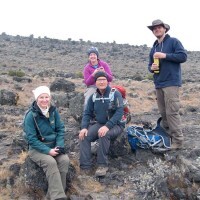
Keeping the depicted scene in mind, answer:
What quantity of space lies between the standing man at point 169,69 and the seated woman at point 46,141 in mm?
2274

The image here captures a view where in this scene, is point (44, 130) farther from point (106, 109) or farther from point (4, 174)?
point (4, 174)

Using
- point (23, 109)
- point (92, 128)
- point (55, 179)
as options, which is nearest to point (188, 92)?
point (23, 109)

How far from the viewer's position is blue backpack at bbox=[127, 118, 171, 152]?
24.4ft

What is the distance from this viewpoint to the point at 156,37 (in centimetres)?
747

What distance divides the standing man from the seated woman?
7.46 ft

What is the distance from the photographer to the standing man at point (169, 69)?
7198 millimetres

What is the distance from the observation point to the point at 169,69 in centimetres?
734

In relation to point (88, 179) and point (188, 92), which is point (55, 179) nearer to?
point (88, 179)

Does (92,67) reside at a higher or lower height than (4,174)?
higher

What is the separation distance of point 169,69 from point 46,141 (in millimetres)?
2722

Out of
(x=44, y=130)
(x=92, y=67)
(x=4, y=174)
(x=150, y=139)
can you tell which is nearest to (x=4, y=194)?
(x=4, y=174)

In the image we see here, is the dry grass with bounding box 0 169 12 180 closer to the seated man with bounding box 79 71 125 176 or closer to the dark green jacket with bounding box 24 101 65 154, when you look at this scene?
the dark green jacket with bounding box 24 101 65 154

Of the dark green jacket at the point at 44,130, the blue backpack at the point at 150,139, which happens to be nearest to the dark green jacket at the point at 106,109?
the blue backpack at the point at 150,139

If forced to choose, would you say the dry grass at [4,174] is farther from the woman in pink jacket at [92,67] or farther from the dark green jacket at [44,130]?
the woman in pink jacket at [92,67]
